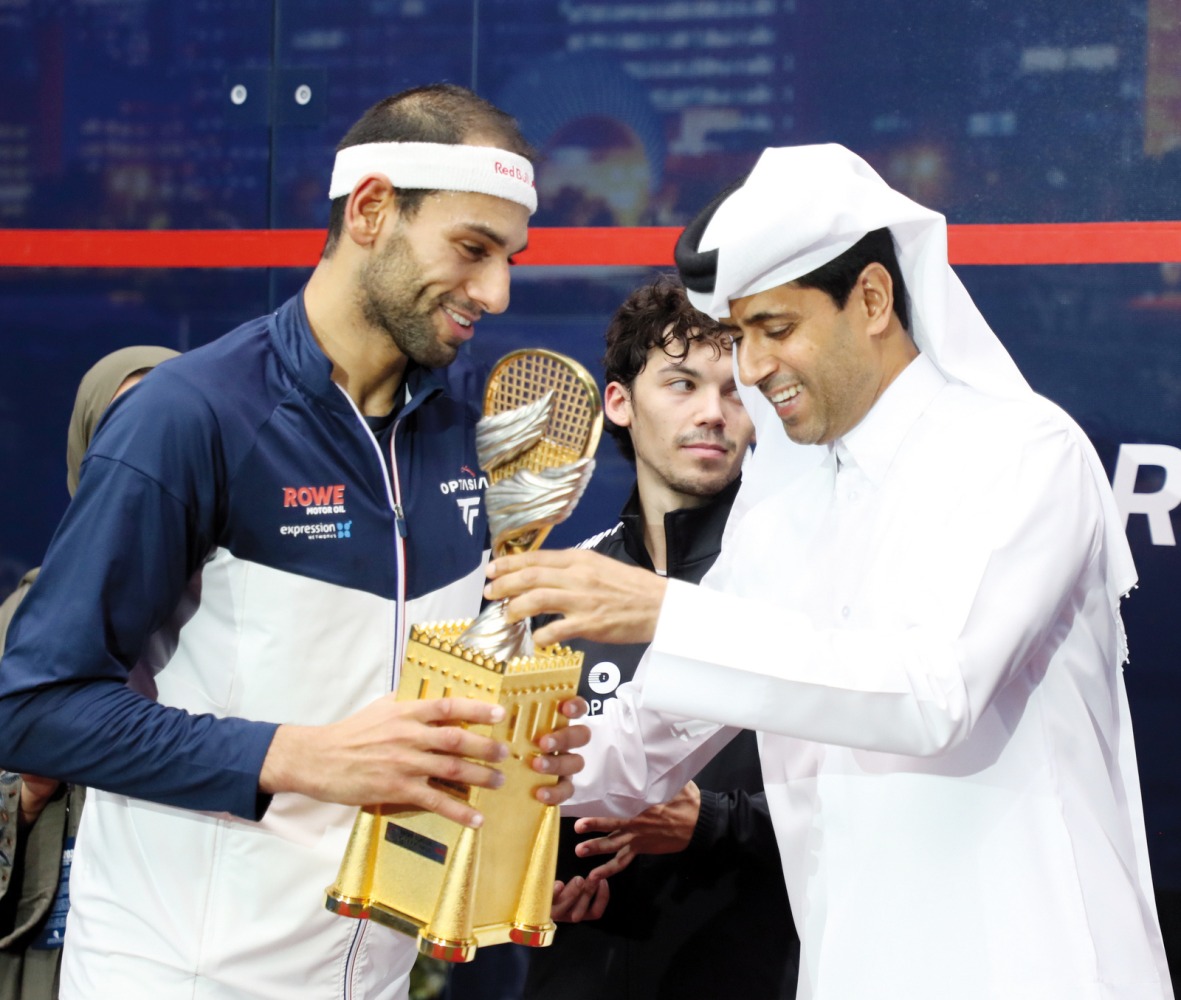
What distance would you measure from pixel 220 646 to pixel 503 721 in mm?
454

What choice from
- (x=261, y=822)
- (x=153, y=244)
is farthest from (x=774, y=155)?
(x=153, y=244)

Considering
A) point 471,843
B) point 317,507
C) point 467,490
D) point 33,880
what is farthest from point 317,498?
point 33,880

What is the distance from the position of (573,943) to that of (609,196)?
5.26 ft

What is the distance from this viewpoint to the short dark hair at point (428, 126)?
6.67 ft

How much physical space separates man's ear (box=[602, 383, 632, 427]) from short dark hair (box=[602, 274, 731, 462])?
0.6 inches

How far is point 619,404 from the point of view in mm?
2945

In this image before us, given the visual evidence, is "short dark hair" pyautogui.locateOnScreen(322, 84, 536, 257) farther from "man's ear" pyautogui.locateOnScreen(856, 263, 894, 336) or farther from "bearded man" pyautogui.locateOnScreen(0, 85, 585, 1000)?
"man's ear" pyautogui.locateOnScreen(856, 263, 894, 336)

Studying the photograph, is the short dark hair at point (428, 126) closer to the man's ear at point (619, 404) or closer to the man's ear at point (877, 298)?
the man's ear at point (877, 298)

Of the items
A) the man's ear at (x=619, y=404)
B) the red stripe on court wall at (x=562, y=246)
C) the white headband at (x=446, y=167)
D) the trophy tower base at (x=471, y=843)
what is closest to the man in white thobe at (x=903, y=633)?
the trophy tower base at (x=471, y=843)

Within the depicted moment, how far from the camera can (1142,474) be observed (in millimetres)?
2908

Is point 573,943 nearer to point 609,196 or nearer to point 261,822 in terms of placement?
point 261,822

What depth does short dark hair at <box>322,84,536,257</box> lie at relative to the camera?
203 centimetres

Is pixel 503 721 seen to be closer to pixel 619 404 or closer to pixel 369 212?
pixel 369 212

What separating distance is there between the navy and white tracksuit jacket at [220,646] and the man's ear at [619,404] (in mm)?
887
